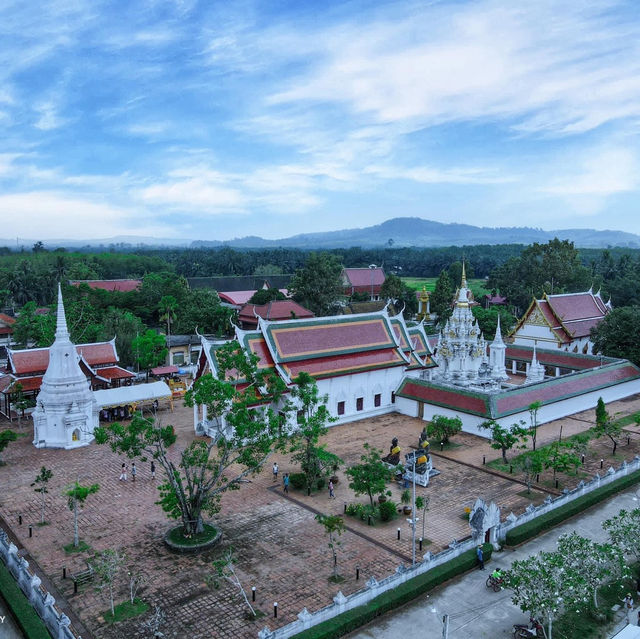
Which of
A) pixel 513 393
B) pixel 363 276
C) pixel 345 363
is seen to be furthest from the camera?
pixel 363 276

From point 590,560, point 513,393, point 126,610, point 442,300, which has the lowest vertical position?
point 126,610

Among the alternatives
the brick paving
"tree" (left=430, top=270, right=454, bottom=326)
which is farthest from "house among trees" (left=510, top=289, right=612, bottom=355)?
the brick paving

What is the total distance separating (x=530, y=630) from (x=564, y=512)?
810cm

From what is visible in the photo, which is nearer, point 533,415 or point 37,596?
point 37,596

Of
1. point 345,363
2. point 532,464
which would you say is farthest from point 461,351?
point 532,464

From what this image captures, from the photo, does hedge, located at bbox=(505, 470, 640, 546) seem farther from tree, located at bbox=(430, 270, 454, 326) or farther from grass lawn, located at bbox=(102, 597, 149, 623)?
tree, located at bbox=(430, 270, 454, 326)

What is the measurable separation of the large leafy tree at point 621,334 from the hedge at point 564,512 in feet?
70.0

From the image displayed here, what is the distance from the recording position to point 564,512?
2264cm

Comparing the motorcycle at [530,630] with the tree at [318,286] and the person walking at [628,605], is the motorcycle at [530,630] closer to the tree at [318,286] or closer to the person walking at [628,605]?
the person walking at [628,605]

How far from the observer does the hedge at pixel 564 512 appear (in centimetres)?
2097

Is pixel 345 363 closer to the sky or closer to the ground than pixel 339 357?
closer to the ground

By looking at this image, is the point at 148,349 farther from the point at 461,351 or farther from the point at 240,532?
the point at 240,532

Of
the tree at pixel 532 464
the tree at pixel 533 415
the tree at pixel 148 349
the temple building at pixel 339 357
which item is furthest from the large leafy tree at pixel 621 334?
the tree at pixel 148 349

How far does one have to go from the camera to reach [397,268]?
532 feet
